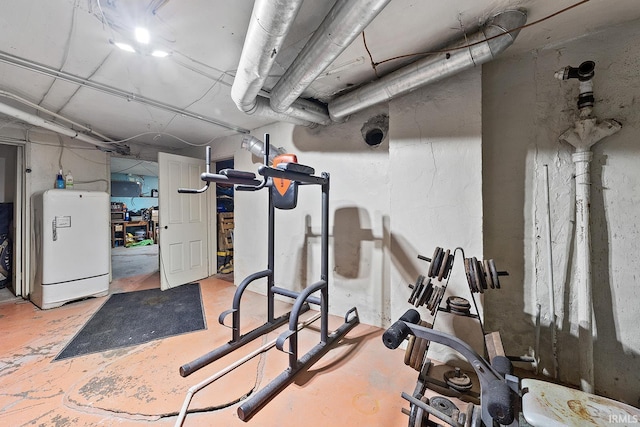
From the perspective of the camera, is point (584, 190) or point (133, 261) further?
point (133, 261)

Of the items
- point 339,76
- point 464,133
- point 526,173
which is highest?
point 339,76

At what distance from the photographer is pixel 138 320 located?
8.44 ft

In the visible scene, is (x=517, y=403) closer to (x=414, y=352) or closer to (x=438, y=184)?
(x=414, y=352)

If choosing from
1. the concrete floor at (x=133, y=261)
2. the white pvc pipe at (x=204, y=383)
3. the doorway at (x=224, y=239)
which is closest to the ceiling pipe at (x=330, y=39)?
the white pvc pipe at (x=204, y=383)

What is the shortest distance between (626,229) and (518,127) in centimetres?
90

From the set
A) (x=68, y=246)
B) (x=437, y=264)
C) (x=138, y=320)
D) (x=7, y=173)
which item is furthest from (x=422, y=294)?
(x=7, y=173)

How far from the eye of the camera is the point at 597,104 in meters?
1.55

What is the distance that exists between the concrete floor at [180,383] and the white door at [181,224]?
4.20ft

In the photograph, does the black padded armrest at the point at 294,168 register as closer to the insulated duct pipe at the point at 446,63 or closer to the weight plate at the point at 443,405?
the insulated duct pipe at the point at 446,63

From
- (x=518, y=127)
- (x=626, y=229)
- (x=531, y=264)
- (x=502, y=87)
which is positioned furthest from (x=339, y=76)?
(x=626, y=229)

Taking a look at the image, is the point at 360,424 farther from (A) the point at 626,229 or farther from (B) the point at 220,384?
(A) the point at 626,229

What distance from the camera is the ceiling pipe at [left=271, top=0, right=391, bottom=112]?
111cm

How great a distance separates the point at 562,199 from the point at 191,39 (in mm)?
2716

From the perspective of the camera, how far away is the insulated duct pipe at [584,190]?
1474 millimetres
